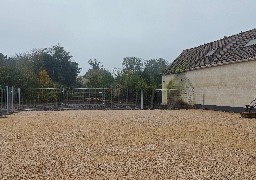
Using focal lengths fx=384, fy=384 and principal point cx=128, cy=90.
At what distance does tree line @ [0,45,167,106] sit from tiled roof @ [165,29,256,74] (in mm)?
3896

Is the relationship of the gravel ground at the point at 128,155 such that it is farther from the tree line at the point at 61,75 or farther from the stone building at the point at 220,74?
the tree line at the point at 61,75

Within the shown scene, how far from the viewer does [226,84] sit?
89.6 ft

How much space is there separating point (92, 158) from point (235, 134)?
660cm

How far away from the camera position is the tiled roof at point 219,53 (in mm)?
27095

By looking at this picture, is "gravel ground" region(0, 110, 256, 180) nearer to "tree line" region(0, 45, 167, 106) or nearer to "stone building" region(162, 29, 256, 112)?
"stone building" region(162, 29, 256, 112)

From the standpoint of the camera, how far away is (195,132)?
553 inches

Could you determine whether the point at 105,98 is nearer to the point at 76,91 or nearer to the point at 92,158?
the point at 76,91

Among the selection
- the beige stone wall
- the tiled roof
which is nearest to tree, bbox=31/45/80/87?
the tiled roof

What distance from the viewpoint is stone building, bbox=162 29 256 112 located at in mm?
25156

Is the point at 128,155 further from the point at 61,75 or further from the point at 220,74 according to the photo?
the point at 61,75

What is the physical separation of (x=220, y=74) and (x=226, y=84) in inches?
51.2

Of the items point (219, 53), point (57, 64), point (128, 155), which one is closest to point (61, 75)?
point (57, 64)

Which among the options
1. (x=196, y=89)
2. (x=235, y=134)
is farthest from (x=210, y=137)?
(x=196, y=89)

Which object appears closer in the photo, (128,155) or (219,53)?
(128,155)
